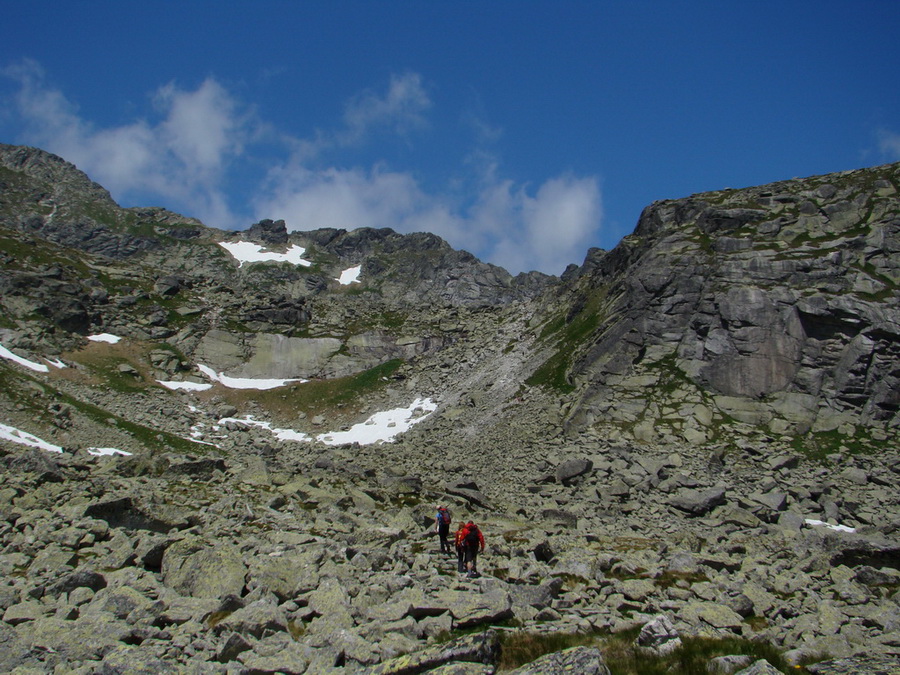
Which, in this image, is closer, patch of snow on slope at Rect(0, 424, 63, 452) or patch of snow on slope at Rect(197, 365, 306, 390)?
patch of snow on slope at Rect(0, 424, 63, 452)

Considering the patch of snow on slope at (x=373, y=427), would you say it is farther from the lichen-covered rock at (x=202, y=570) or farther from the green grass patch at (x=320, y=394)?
the lichen-covered rock at (x=202, y=570)

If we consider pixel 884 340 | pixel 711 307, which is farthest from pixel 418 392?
pixel 884 340

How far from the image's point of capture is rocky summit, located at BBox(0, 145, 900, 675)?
1220cm

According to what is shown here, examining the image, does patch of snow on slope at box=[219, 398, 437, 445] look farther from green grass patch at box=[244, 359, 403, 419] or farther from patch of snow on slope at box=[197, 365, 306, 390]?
patch of snow on slope at box=[197, 365, 306, 390]

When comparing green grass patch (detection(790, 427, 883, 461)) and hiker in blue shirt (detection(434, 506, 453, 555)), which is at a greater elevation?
green grass patch (detection(790, 427, 883, 461))

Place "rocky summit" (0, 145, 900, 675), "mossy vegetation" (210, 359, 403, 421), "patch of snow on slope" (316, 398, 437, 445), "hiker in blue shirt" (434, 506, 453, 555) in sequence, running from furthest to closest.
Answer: "mossy vegetation" (210, 359, 403, 421) → "patch of snow on slope" (316, 398, 437, 445) → "hiker in blue shirt" (434, 506, 453, 555) → "rocky summit" (0, 145, 900, 675)

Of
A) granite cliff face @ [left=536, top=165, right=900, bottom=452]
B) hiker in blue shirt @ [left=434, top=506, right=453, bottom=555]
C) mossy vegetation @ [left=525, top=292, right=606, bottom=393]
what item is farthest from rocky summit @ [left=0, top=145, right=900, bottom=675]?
hiker in blue shirt @ [left=434, top=506, right=453, bottom=555]

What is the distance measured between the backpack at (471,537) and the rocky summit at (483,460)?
1.12 metres

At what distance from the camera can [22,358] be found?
6288cm

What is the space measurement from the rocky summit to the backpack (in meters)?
1.12

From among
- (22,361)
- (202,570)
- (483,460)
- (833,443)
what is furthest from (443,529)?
(22,361)

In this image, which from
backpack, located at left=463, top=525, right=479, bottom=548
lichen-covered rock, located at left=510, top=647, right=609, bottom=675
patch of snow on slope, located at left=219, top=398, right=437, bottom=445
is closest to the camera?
lichen-covered rock, located at left=510, top=647, right=609, bottom=675

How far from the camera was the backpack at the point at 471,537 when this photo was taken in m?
17.9

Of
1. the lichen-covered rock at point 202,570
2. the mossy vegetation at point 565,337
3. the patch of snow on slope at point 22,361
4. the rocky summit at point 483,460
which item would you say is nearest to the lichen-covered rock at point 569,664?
the rocky summit at point 483,460
